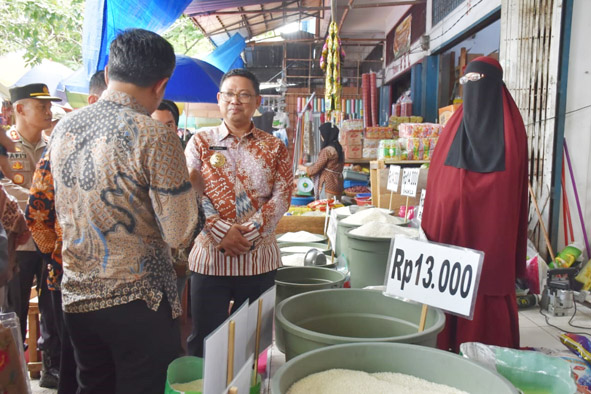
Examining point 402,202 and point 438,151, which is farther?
point 402,202

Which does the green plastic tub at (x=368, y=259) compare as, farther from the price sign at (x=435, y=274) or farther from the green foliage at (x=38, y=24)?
the green foliage at (x=38, y=24)

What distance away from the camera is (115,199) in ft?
3.58

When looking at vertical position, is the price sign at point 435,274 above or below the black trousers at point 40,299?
above

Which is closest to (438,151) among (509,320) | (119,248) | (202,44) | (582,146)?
(509,320)

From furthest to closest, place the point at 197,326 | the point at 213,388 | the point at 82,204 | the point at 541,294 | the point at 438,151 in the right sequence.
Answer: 1. the point at 541,294
2. the point at 438,151
3. the point at 197,326
4. the point at 82,204
5. the point at 213,388

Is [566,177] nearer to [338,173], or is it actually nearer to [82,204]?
[338,173]

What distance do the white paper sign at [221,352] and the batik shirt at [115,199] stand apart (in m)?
0.31

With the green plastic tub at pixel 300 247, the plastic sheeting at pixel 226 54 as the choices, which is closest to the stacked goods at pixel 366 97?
the plastic sheeting at pixel 226 54

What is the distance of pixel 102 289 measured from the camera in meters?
1.12

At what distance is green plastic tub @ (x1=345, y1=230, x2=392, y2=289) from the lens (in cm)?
195

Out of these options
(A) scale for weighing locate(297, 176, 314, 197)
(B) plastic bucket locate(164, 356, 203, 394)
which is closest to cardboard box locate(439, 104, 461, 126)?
(A) scale for weighing locate(297, 176, 314, 197)

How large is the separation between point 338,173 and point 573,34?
272 centimetres

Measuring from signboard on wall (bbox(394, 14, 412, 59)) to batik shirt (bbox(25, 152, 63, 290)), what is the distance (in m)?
8.66

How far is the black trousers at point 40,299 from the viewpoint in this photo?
92.0 inches
